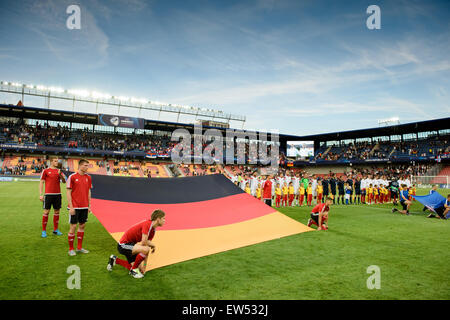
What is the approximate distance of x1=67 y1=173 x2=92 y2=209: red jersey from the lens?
16.5 ft

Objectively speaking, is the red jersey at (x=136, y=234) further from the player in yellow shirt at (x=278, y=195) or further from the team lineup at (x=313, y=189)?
the player in yellow shirt at (x=278, y=195)

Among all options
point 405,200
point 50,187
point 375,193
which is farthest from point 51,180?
point 375,193

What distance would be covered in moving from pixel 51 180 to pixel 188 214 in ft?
11.1

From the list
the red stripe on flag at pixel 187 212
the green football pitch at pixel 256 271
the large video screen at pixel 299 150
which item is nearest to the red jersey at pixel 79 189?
the red stripe on flag at pixel 187 212

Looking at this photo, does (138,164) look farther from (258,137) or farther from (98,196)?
(98,196)

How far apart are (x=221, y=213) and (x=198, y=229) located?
135cm

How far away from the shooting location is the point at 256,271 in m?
4.32

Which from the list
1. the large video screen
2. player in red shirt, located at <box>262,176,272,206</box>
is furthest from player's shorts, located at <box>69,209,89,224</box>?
the large video screen

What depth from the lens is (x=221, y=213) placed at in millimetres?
7695

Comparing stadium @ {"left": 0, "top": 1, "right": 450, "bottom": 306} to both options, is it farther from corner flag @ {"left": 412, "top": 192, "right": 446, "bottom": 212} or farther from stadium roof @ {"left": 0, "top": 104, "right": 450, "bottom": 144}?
stadium roof @ {"left": 0, "top": 104, "right": 450, "bottom": 144}

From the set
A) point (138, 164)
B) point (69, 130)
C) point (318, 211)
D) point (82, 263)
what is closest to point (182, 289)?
point (82, 263)

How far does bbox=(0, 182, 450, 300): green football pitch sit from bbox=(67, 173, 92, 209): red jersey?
0.97 m

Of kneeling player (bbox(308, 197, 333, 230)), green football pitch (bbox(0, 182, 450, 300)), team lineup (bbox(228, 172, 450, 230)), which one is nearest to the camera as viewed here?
green football pitch (bbox(0, 182, 450, 300))
